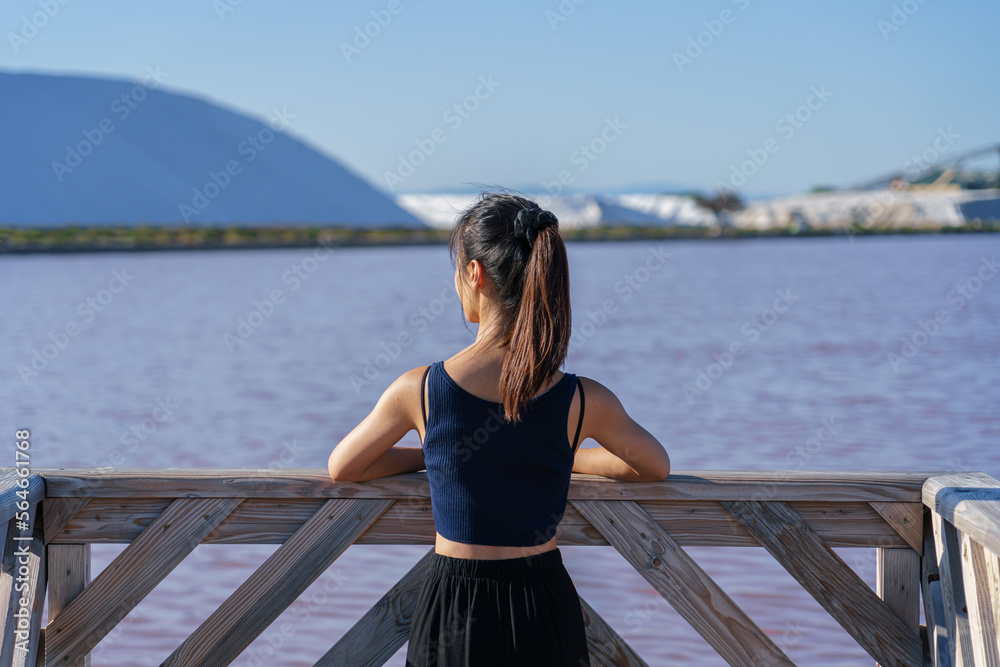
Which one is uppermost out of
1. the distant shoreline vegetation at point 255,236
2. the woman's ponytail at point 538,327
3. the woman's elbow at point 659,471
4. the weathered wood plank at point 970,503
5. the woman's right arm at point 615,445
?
the distant shoreline vegetation at point 255,236

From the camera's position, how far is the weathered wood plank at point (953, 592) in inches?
76.2

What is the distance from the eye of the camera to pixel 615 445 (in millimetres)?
1938

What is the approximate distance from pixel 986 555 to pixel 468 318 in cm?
100

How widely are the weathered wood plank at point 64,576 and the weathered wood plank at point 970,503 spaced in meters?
1.70

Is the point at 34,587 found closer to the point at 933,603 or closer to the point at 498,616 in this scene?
the point at 498,616

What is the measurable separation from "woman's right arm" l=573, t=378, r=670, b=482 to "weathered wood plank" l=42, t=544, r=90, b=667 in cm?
104

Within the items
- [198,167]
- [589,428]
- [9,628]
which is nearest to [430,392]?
[589,428]

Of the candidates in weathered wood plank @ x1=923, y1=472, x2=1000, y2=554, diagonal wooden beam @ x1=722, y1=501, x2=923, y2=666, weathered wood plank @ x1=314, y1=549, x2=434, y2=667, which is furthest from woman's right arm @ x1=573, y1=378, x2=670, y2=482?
weathered wood plank @ x1=923, y1=472, x2=1000, y2=554

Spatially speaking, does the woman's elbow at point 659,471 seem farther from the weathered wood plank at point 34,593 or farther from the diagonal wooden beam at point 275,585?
the weathered wood plank at point 34,593

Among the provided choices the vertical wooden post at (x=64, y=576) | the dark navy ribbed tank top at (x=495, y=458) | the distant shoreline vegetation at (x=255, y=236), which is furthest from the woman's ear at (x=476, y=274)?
the distant shoreline vegetation at (x=255, y=236)

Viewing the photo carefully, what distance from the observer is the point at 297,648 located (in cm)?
404

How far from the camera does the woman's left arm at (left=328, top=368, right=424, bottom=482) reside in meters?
1.84

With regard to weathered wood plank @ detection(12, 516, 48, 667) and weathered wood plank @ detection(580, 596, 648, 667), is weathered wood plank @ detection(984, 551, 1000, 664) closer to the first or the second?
weathered wood plank @ detection(580, 596, 648, 667)

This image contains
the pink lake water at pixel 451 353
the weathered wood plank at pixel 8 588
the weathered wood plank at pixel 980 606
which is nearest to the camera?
the weathered wood plank at pixel 980 606
